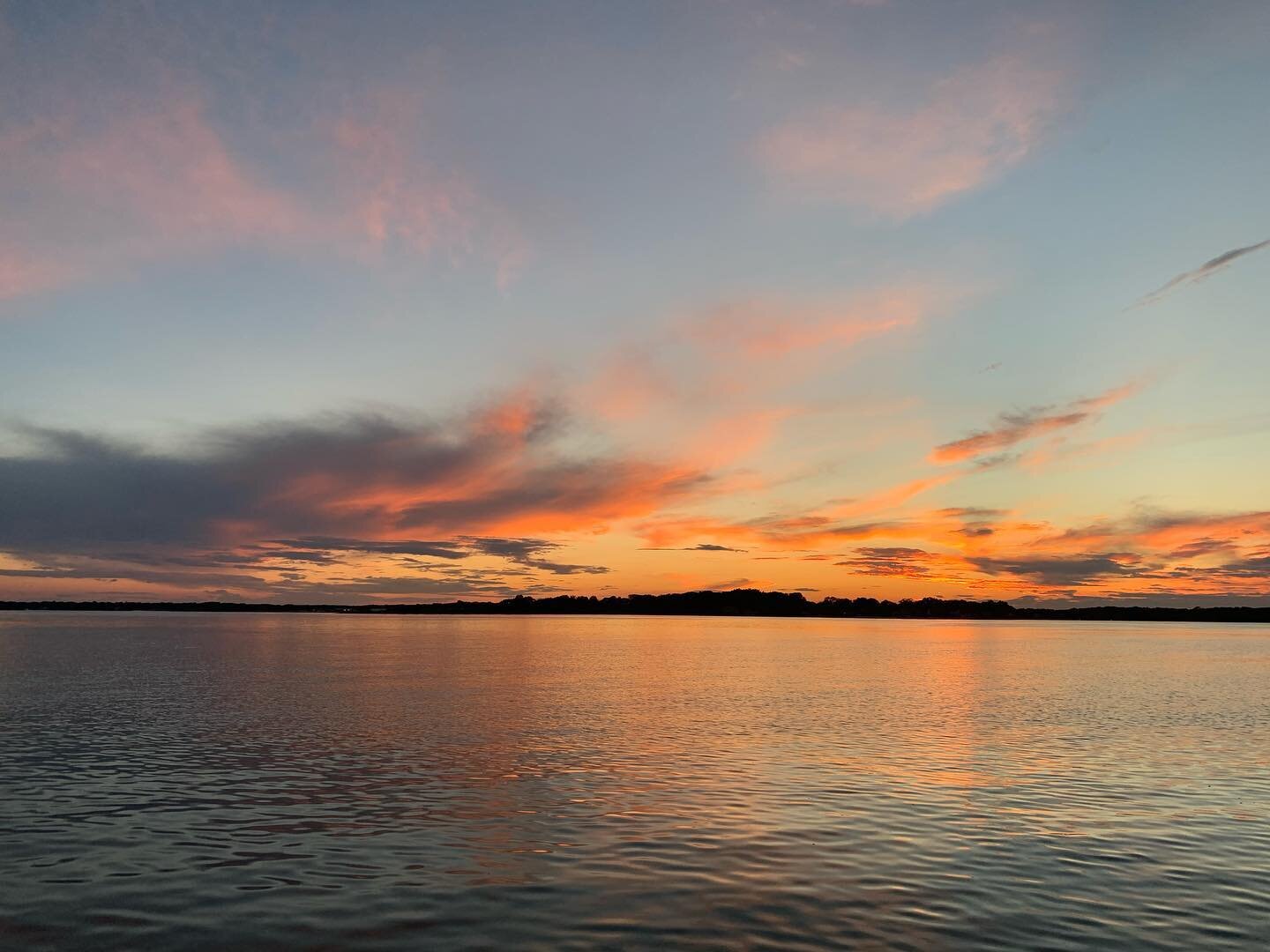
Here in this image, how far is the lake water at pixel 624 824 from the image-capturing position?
16.9m

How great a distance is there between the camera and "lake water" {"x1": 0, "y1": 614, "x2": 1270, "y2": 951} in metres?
16.9

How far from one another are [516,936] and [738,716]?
3503 centimetres

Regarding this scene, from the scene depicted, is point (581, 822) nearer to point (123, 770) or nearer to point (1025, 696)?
point (123, 770)

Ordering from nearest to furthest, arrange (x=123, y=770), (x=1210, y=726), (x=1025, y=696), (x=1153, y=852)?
(x=1153, y=852) < (x=123, y=770) < (x=1210, y=726) < (x=1025, y=696)

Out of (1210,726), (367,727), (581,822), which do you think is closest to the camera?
(581,822)

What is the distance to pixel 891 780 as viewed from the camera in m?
31.5

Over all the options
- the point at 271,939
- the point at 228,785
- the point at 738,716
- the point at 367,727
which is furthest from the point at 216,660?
the point at 271,939

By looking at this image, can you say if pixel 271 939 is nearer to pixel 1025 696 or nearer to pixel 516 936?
pixel 516 936

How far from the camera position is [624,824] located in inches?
969

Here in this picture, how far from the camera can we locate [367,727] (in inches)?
1731

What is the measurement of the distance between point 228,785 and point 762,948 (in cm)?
2054

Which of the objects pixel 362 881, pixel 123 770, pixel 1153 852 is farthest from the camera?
pixel 123 770

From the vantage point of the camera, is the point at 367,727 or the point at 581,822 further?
the point at 367,727

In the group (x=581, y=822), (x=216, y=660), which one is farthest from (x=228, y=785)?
(x=216, y=660)
